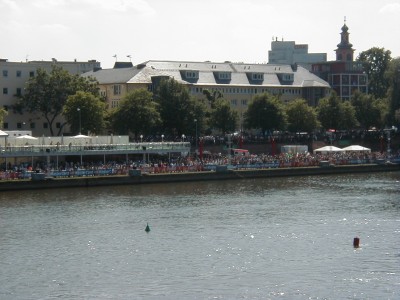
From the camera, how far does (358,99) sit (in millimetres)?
136375

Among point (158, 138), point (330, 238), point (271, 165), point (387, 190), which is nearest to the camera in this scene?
point (330, 238)

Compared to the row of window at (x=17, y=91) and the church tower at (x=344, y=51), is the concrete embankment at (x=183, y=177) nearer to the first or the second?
the row of window at (x=17, y=91)

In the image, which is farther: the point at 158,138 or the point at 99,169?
the point at 158,138

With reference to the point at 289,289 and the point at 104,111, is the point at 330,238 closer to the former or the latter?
the point at 289,289

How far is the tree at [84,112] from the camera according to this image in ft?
353

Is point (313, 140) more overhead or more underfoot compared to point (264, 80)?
more underfoot

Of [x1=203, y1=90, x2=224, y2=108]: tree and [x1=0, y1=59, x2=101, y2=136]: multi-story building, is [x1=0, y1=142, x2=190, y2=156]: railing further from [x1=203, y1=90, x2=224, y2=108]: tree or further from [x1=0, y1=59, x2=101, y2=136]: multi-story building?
[x1=0, y1=59, x2=101, y2=136]: multi-story building

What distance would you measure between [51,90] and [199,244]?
66374 mm

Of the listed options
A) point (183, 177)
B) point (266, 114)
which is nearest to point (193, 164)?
point (183, 177)

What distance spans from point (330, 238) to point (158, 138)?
189ft

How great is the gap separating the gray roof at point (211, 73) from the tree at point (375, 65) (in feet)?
82.0

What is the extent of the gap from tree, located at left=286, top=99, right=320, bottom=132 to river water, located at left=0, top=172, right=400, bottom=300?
41.3m

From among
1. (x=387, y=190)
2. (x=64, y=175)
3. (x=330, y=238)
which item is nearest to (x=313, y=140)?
(x=387, y=190)

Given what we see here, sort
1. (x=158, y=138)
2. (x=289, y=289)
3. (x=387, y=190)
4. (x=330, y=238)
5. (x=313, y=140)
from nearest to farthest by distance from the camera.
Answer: (x=289, y=289)
(x=330, y=238)
(x=387, y=190)
(x=158, y=138)
(x=313, y=140)
